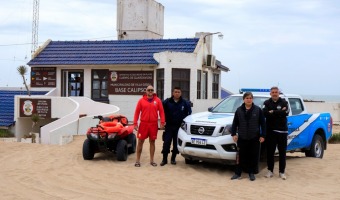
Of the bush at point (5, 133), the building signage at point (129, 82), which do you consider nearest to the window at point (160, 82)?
the building signage at point (129, 82)

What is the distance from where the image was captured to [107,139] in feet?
34.5

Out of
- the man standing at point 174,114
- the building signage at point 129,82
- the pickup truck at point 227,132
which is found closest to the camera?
the pickup truck at point 227,132

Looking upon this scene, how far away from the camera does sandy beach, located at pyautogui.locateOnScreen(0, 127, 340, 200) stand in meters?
7.41

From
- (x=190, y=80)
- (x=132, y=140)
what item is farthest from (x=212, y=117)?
(x=190, y=80)

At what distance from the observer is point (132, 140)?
470 inches

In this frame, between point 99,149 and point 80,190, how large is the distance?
3453mm

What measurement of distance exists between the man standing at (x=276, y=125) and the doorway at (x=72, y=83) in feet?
54.5

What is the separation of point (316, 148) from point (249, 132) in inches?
142

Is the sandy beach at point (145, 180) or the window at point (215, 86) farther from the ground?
the window at point (215, 86)

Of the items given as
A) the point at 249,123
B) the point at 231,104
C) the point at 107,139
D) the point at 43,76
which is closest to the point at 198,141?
the point at 249,123

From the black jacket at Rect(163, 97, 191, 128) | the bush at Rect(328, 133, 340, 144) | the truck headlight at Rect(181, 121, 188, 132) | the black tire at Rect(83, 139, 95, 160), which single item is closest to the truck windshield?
the black jacket at Rect(163, 97, 191, 128)

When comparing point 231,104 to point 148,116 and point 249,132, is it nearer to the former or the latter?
point 249,132

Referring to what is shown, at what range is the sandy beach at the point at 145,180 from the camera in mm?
7414

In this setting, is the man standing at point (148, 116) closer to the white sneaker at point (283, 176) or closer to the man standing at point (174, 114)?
the man standing at point (174, 114)
